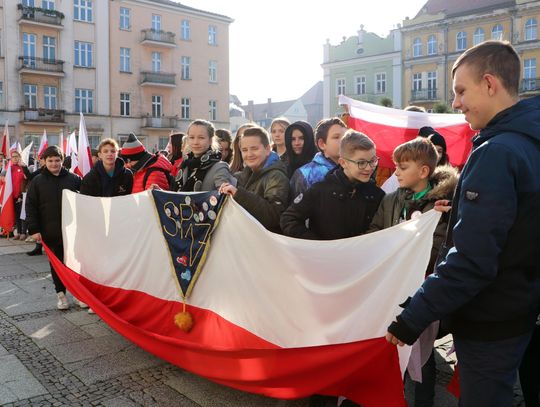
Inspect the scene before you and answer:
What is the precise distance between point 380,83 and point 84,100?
26146 mm

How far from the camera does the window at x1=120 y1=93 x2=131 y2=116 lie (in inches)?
1522

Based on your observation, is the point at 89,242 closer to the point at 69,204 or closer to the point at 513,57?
the point at 69,204

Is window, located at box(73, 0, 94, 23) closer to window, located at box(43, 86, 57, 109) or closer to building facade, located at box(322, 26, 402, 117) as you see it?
window, located at box(43, 86, 57, 109)

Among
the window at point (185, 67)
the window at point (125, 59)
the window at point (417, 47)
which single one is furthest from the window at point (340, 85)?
the window at point (125, 59)

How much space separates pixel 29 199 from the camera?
20.2ft

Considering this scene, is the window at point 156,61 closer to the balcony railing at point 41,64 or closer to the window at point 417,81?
the balcony railing at point 41,64

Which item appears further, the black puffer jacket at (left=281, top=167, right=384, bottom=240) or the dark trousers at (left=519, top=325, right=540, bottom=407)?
the black puffer jacket at (left=281, top=167, right=384, bottom=240)

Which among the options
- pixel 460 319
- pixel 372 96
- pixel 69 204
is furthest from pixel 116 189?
pixel 372 96

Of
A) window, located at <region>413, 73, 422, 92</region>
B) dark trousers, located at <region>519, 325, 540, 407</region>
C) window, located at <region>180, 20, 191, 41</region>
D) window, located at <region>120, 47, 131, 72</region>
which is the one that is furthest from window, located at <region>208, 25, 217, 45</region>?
→ dark trousers, located at <region>519, 325, 540, 407</region>

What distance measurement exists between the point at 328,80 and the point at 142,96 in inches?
779

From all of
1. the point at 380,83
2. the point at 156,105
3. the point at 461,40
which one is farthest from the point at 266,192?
the point at 380,83

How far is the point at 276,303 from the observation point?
3459 millimetres

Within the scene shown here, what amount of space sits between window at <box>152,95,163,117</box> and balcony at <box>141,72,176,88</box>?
1.20 metres

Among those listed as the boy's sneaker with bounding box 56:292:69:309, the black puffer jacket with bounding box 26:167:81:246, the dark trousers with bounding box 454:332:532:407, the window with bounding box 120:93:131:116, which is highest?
the window with bounding box 120:93:131:116
